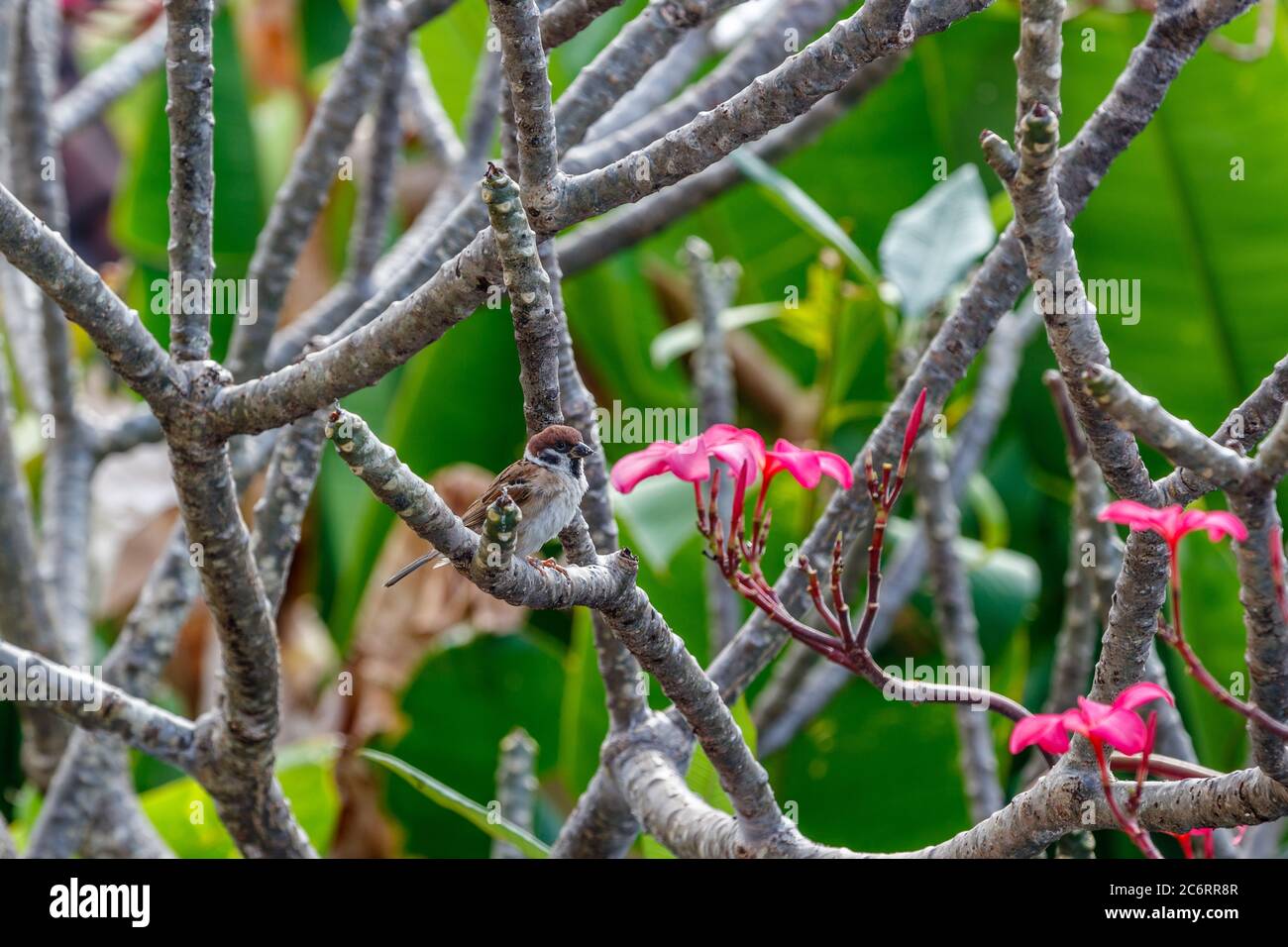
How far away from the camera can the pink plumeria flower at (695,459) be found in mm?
896

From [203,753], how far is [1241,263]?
5.90 ft

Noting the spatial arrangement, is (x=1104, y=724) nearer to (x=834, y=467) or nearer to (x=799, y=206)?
(x=834, y=467)

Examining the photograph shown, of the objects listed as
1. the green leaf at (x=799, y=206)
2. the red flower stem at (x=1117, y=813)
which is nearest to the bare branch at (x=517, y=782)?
the green leaf at (x=799, y=206)

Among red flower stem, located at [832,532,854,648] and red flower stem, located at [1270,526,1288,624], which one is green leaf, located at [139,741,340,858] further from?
red flower stem, located at [1270,526,1288,624]

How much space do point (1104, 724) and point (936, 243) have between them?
133 centimetres

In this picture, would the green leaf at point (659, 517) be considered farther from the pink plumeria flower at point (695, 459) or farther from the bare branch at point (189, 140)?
the pink plumeria flower at point (695, 459)

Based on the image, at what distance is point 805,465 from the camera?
94 centimetres

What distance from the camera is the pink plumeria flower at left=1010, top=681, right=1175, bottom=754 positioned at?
0.80 m

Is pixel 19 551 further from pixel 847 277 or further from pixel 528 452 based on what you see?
pixel 847 277

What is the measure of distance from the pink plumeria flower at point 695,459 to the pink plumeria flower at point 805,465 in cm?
1
